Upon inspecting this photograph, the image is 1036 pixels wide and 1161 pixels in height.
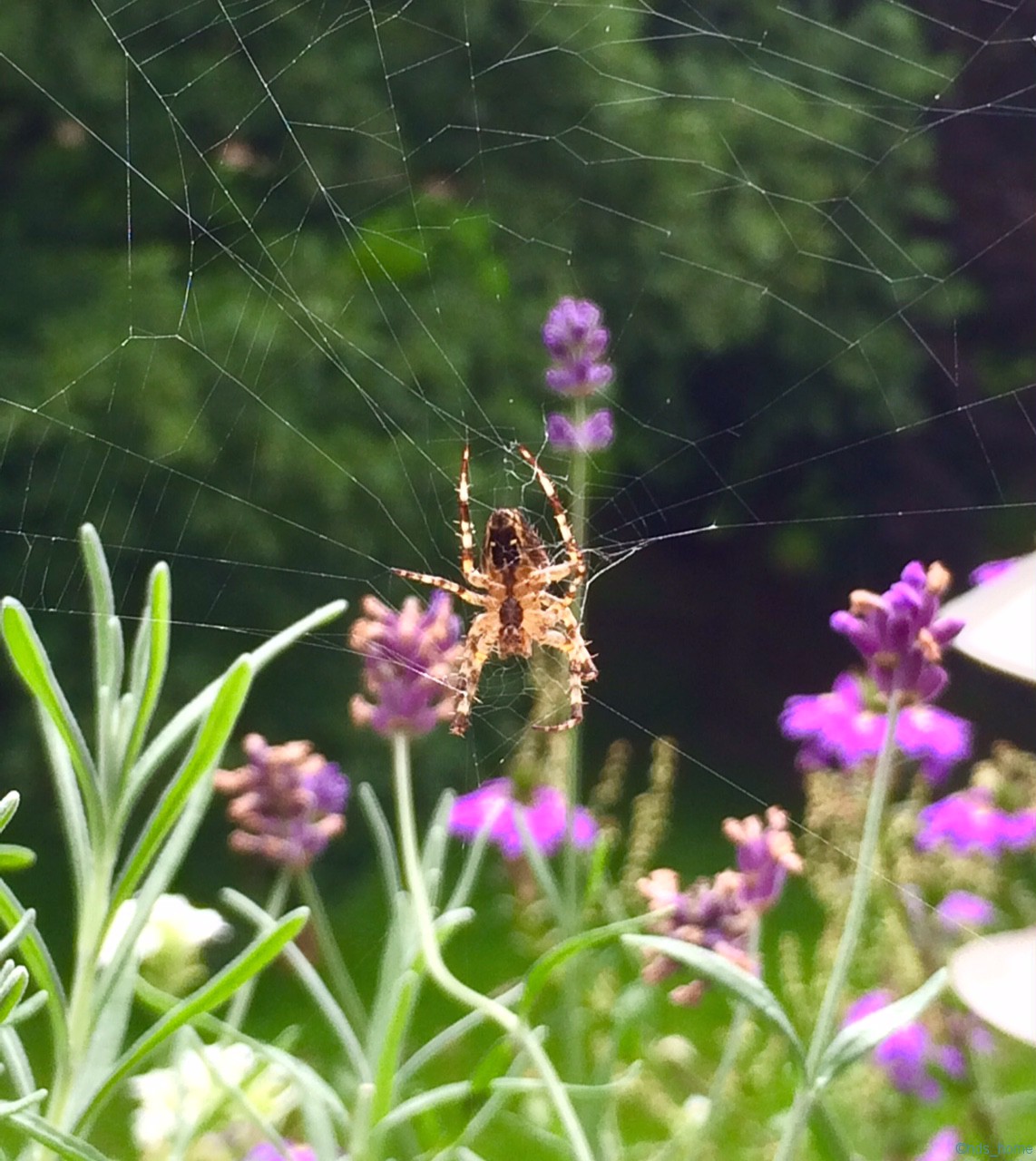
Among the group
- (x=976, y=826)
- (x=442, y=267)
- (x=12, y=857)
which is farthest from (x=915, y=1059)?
(x=442, y=267)

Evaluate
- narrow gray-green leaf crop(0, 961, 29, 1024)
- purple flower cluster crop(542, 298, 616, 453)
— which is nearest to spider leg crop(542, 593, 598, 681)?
purple flower cluster crop(542, 298, 616, 453)

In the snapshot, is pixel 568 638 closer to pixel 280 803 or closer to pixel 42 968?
pixel 280 803

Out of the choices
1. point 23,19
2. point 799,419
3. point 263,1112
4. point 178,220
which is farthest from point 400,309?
point 263,1112

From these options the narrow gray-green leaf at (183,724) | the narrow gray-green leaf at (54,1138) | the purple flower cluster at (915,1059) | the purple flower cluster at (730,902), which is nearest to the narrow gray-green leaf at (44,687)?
the narrow gray-green leaf at (183,724)

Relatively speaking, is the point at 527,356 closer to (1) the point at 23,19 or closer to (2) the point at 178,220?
(2) the point at 178,220

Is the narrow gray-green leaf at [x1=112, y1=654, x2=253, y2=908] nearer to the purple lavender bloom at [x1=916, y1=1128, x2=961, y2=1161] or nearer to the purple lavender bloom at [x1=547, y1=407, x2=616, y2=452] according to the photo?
the purple lavender bloom at [x1=547, y1=407, x2=616, y2=452]

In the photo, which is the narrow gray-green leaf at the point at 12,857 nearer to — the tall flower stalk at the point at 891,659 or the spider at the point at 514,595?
the tall flower stalk at the point at 891,659
